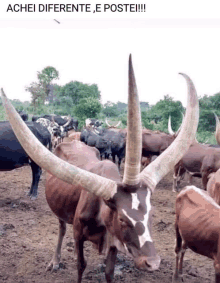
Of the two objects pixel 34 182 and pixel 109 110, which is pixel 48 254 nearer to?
pixel 34 182

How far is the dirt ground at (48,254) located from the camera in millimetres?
4035

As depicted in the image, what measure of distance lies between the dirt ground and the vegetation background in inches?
103

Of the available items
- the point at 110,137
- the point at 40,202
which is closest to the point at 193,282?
the point at 40,202

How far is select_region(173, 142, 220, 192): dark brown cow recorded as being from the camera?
7910 millimetres

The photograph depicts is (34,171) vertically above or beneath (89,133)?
beneath

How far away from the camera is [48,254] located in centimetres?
460

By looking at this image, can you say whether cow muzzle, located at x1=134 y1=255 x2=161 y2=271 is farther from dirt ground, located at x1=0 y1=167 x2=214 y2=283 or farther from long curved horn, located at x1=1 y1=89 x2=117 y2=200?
dirt ground, located at x1=0 y1=167 x2=214 y2=283

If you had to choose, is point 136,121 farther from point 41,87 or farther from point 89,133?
point 41,87

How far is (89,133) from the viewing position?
13.3m

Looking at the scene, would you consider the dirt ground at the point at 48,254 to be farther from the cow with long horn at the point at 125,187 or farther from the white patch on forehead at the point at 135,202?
the white patch on forehead at the point at 135,202

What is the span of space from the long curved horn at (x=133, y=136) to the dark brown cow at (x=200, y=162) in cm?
615

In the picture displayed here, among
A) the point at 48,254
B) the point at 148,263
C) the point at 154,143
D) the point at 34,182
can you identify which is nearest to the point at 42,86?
the point at 154,143

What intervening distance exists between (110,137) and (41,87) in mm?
24387

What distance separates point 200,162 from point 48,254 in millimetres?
5517
